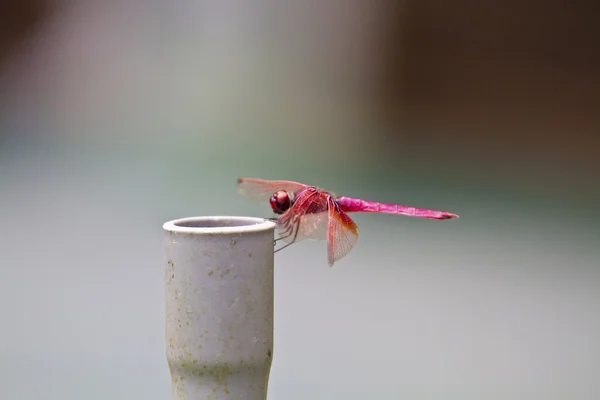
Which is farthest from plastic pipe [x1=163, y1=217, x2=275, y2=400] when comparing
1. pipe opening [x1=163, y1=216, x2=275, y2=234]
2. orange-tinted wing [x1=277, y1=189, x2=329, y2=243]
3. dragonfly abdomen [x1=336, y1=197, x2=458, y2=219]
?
dragonfly abdomen [x1=336, y1=197, x2=458, y2=219]

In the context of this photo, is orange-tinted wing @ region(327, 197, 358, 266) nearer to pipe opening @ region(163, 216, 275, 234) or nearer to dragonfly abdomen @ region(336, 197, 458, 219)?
dragonfly abdomen @ region(336, 197, 458, 219)

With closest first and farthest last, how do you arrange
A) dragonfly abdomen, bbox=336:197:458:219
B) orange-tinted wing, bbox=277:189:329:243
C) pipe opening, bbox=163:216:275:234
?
pipe opening, bbox=163:216:275:234 < orange-tinted wing, bbox=277:189:329:243 < dragonfly abdomen, bbox=336:197:458:219

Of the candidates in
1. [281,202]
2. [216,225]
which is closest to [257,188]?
[281,202]

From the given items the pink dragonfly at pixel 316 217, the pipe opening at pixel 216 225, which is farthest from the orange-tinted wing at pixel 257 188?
the pipe opening at pixel 216 225

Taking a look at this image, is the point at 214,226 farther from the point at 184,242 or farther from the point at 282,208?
the point at 282,208

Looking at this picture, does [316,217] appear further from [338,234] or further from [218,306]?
[218,306]

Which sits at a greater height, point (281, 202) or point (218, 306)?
point (281, 202)

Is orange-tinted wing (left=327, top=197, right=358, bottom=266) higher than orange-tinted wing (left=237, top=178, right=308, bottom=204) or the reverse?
the reverse
